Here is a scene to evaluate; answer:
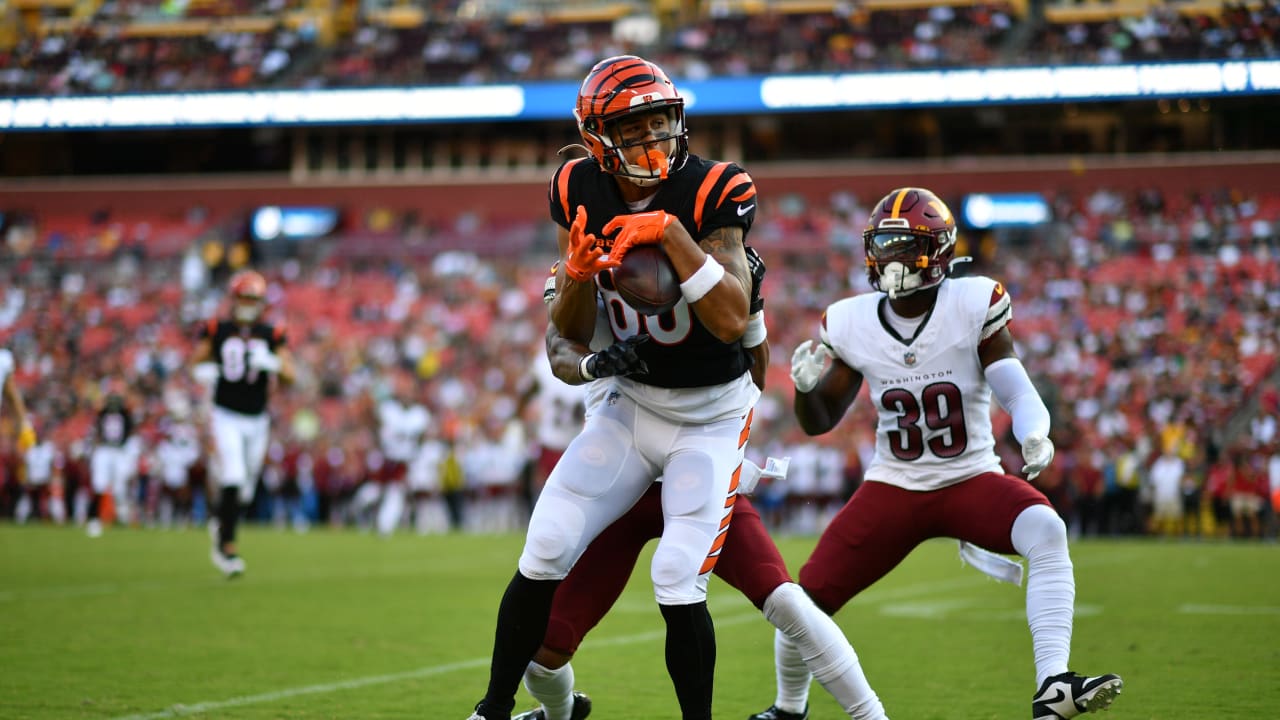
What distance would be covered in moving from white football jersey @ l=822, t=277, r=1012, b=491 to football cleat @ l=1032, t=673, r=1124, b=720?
2.66ft

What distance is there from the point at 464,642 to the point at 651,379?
333 cm

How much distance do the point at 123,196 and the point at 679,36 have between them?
13087 mm

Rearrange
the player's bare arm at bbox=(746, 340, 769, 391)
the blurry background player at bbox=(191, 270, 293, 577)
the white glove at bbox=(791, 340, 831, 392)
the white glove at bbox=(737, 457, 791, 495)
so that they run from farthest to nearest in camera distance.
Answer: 1. the blurry background player at bbox=(191, 270, 293, 577)
2. the white glove at bbox=(791, 340, 831, 392)
3. the white glove at bbox=(737, 457, 791, 495)
4. the player's bare arm at bbox=(746, 340, 769, 391)

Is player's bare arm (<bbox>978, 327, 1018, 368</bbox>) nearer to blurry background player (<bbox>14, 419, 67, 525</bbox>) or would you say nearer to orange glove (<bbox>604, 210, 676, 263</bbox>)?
orange glove (<bbox>604, 210, 676, 263</bbox>)

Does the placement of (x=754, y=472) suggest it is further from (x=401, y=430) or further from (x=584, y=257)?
(x=401, y=430)

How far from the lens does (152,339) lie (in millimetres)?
24250

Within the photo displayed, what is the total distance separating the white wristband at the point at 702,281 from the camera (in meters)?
3.47

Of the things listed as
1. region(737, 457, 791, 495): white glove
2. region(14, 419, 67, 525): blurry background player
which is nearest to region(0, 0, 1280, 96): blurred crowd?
region(14, 419, 67, 525): blurry background player

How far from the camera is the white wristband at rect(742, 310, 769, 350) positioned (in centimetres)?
393

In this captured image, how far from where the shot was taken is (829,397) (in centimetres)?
490

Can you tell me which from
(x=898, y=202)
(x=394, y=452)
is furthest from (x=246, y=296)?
(x=394, y=452)

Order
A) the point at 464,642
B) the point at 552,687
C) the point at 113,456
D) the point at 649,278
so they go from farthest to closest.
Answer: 1. the point at 113,456
2. the point at 464,642
3. the point at 552,687
4. the point at 649,278

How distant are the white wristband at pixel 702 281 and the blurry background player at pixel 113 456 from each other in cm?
1625

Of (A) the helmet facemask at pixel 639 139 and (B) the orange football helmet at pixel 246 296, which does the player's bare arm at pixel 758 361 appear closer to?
(A) the helmet facemask at pixel 639 139
